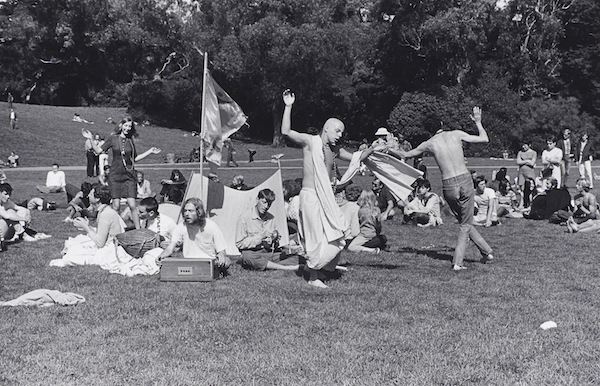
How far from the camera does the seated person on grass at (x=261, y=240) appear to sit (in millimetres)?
9170

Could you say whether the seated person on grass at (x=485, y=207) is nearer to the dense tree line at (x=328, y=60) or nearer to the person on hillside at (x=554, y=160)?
the person on hillside at (x=554, y=160)

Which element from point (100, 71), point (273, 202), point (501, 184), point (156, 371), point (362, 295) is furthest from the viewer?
point (100, 71)

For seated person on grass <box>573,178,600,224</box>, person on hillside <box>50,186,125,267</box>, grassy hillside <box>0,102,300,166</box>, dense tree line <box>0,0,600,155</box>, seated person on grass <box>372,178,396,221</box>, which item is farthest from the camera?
dense tree line <box>0,0,600,155</box>

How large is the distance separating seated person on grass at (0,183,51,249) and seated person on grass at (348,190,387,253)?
535 centimetres

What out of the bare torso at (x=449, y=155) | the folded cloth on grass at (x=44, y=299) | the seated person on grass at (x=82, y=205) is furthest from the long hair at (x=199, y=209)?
the seated person on grass at (x=82, y=205)

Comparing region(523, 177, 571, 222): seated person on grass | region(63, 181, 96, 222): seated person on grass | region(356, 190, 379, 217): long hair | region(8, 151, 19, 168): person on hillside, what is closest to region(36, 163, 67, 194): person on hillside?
region(63, 181, 96, 222): seated person on grass

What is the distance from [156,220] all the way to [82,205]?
588cm

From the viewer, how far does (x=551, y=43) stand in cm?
4769

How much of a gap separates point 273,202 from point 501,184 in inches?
354

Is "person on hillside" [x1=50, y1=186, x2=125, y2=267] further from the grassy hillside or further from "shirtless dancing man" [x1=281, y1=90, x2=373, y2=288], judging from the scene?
the grassy hillside

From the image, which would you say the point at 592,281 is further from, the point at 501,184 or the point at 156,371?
the point at 501,184

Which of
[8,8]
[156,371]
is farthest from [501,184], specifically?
[8,8]

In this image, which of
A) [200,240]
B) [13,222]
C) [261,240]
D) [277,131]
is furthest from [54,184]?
[277,131]

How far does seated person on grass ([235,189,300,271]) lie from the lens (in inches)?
361
